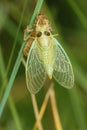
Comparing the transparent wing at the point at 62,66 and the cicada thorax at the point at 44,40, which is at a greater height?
the cicada thorax at the point at 44,40

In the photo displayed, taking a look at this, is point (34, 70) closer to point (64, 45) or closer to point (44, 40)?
point (44, 40)

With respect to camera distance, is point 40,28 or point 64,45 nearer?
point 40,28

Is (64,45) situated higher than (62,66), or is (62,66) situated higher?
(64,45)

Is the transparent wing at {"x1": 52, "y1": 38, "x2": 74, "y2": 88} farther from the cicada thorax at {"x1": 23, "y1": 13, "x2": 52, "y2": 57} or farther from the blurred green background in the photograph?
the blurred green background

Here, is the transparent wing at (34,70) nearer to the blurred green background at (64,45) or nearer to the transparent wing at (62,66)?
the transparent wing at (62,66)

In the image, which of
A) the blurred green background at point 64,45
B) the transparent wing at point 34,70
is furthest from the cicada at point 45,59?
the blurred green background at point 64,45

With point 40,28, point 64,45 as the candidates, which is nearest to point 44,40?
point 40,28

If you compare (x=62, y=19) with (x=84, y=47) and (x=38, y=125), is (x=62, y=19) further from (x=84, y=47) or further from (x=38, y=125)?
(x=38, y=125)
